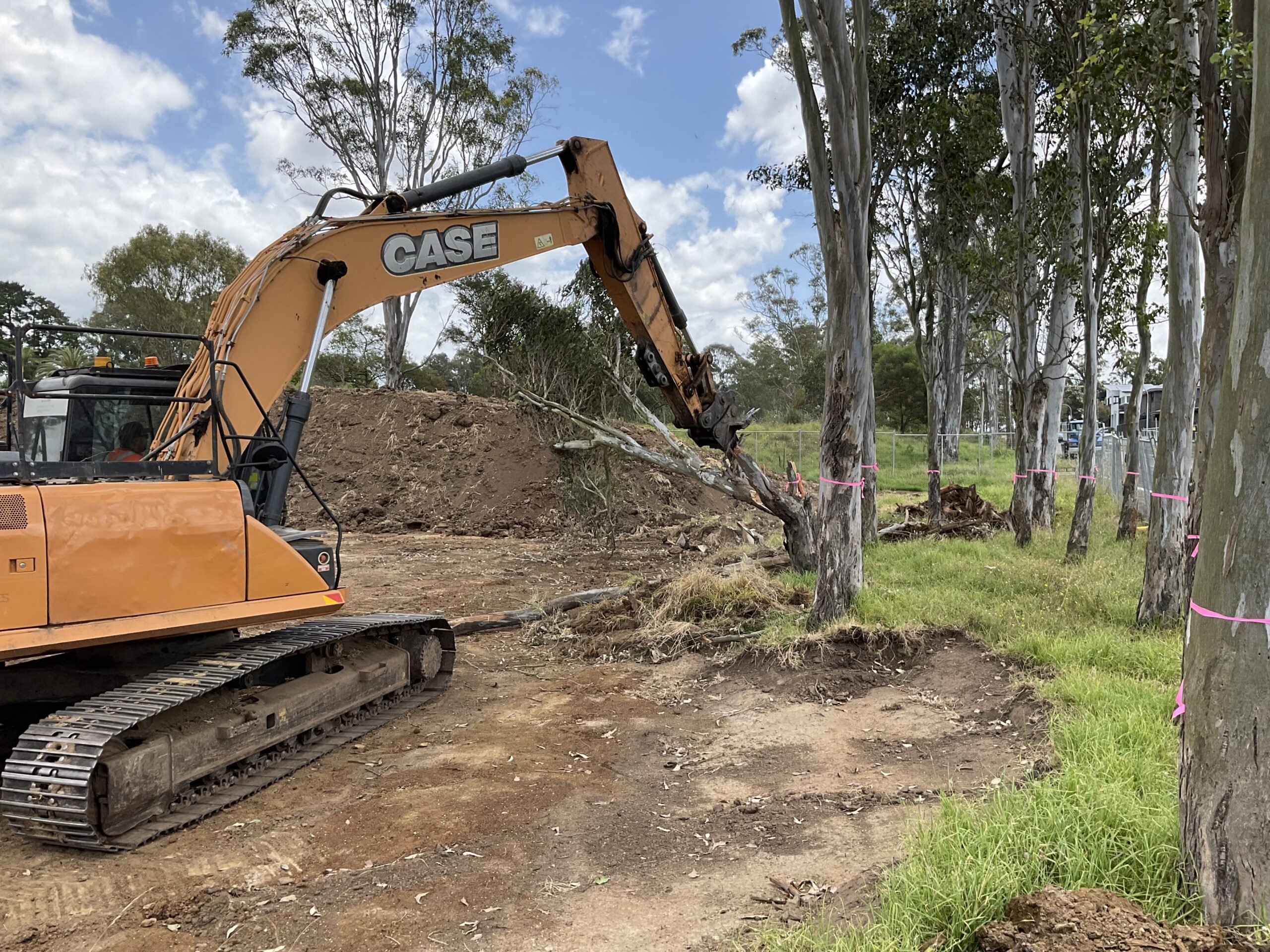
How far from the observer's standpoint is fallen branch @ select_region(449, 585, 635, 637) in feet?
30.9

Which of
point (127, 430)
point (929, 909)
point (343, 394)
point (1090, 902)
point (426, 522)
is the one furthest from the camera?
point (343, 394)

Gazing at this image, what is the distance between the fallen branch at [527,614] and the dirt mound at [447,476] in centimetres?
685

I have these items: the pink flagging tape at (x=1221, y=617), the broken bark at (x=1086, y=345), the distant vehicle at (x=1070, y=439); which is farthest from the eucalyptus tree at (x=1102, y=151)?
the distant vehicle at (x=1070, y=439)

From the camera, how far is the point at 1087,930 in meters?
2.63

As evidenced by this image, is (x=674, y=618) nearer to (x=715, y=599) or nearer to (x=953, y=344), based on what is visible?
(x=715, y=599)

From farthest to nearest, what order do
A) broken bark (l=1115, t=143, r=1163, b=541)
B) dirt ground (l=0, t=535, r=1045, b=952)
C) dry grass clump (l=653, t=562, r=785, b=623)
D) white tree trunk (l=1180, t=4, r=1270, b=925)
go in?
broken bark (l=1115, t=143, r=1163, b=541)
dry grass clump (l=653, t=562, r=785, b=623)
dirt ground (l=0, t=535, r=1045, b=952)
white tree trunk (l=1180, t=4, r=1270, b=925)

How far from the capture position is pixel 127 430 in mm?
6012

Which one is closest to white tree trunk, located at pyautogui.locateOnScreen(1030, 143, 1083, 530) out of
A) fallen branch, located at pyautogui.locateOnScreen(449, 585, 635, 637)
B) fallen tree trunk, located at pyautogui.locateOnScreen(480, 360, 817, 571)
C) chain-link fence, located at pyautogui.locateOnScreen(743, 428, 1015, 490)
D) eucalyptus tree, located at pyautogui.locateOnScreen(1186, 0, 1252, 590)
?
fallen tree trunk, located at pyautogui.locateOnScreen(480, 360, 817, 571)

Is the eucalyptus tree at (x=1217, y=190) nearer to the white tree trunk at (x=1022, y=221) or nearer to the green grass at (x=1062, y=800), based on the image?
the green grass at (x=1062, y=800)

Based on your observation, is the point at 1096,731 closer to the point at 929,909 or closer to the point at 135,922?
the point at 929,909

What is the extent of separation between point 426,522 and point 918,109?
42.2 ft

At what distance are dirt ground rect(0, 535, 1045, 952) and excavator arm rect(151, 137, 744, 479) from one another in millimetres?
2249

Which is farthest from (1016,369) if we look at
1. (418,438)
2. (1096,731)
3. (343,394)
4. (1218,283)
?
(343,394)

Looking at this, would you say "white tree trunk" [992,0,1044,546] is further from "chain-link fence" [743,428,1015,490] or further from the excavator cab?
"chain-link fence" [743,428,1015,490]
